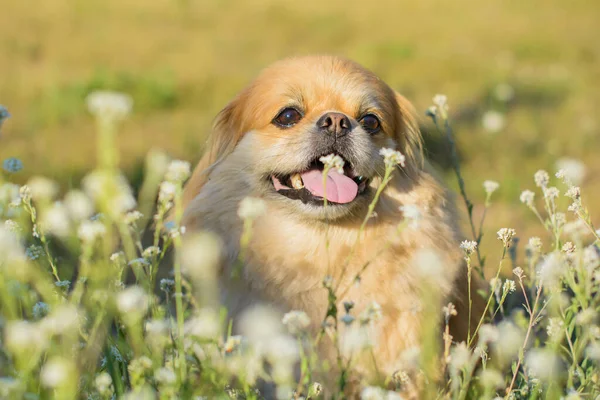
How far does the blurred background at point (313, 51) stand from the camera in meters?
6.64

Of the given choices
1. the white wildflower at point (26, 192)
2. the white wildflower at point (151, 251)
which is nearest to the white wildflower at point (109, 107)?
the white wildflower at point (151, 251)

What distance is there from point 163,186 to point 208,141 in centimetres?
168

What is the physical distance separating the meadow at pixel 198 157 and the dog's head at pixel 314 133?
0.43 m

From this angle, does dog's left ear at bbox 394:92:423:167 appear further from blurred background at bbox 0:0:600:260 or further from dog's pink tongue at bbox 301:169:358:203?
blurred background at bbox 0:0:600:260

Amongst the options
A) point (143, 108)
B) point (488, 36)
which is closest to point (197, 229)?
point (143, 108)

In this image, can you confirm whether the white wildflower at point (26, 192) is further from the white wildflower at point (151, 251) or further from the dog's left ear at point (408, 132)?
the dog's left ear at point (408, 132)

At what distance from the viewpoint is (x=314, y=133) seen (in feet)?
9.11

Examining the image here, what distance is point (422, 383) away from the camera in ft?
7.99

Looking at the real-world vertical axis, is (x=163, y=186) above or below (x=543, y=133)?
above

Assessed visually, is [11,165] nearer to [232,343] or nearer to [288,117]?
[232,343]

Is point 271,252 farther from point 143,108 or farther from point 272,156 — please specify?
point 143,108

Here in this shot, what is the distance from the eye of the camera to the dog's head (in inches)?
109

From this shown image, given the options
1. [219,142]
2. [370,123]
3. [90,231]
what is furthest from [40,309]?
[370,123]

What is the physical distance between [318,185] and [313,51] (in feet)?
10.7
